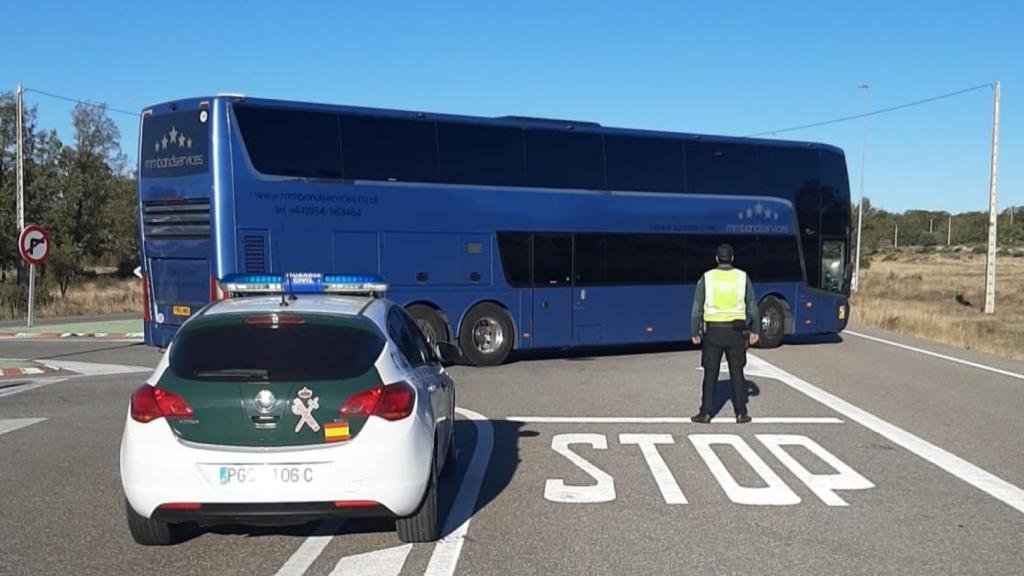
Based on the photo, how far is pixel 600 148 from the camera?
17.9m

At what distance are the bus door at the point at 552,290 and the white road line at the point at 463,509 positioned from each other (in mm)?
6984

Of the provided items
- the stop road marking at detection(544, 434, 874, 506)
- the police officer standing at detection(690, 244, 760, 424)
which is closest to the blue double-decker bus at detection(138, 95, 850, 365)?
the stop road marking at detection(544, 434, 874, 506)

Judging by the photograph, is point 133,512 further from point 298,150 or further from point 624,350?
point 624,350

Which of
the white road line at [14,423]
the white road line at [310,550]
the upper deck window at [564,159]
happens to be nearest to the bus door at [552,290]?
the upper deck window at [564,159]

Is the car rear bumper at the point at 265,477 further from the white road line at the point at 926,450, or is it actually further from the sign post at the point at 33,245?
the sign post at the point at 33,245

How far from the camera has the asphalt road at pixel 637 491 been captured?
566 centimetres

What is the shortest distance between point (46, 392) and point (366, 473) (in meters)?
9.13

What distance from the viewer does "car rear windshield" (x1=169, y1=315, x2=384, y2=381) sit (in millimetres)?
5605

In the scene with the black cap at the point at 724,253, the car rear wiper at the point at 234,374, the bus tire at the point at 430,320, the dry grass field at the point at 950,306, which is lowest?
the dry grass field at the point at 950,306

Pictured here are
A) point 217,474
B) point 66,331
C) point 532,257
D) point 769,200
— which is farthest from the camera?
point 66,331

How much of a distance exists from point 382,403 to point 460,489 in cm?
209

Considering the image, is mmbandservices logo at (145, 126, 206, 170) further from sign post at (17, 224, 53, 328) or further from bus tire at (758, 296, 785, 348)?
bus tire at (758, 296, 785, 348)

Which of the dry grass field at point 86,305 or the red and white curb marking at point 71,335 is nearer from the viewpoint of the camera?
the red and white curb marking at point 71,335

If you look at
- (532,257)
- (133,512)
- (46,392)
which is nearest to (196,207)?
(46,392)
